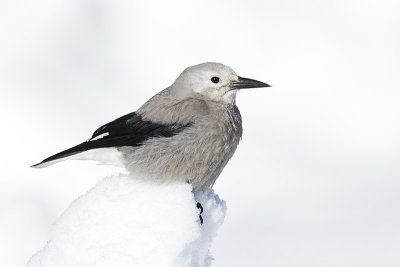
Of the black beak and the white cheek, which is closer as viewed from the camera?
the black beak

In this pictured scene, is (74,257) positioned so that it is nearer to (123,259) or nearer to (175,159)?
(123,259)

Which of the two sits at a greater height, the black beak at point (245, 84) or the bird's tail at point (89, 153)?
the black beak at point (245, 84)

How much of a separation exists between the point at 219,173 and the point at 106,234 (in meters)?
1.94

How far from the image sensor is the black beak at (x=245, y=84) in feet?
25.0

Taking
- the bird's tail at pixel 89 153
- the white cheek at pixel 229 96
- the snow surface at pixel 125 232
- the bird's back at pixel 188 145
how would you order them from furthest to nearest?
the white cheek at pixel 229 96 → the bird's back at pixel 188 145 → the bird's tail at pixel 89 153 → the snow surface at pixel 125 232

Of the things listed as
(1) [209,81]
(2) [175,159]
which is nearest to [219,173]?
(2) [175,159]

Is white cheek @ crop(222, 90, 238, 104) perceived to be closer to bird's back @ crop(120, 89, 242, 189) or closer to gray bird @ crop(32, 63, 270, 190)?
gray bird @ crop(32, 63, 270, 190)

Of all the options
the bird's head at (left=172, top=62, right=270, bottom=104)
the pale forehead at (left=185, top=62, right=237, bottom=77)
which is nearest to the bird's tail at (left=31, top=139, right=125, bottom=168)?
the bird's head at (left=172, top=62, right=270, bottom=104)

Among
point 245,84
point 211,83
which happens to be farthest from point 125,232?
point 245,84

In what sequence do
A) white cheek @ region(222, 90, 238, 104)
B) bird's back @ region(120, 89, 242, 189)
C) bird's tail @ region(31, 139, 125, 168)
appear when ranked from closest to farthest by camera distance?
bird's tail @ region(31, 139, 125, 168) < bird's back @ region(120, 89, 242, 189) < white cheek @ region(222, 90, 238, 104)

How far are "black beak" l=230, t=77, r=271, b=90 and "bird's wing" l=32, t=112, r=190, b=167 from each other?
0.79 metres

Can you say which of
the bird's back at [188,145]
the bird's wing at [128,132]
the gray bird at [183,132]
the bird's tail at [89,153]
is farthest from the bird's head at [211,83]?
the bird's tail at [89,153]

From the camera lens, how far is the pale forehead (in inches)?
301

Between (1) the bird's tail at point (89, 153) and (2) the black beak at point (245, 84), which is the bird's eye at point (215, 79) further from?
(1) the bird's tail at point (89, 153)
